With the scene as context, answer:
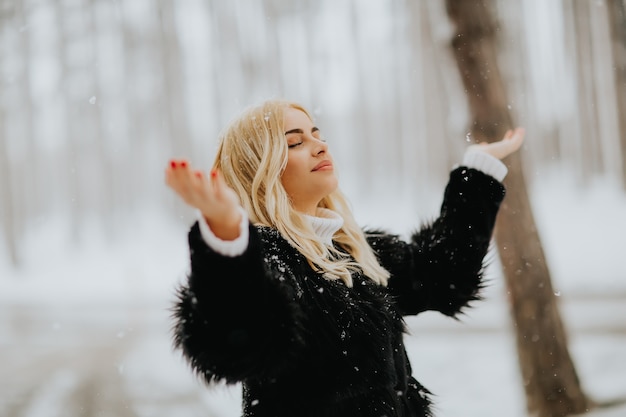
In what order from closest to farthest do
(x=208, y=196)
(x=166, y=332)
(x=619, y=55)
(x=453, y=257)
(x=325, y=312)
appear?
1. (x=208, y=196)
2. (x=325, y=312)
3. (x=453, y=257)
4. (x=166, y=332)
5. (x=619, y=55)

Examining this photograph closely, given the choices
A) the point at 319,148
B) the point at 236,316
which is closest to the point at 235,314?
the point at 236,316

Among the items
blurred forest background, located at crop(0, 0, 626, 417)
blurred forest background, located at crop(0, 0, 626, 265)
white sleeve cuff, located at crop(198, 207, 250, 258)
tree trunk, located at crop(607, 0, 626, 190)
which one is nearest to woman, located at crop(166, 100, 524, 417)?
white sleeve cuff, located at crop(198, 207, 250, 258)

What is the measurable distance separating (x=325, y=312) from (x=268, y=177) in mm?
291

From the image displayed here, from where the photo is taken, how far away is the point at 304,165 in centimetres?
115

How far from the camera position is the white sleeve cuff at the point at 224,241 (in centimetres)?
85

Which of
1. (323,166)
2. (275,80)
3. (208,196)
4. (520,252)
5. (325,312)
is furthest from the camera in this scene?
(275,80)

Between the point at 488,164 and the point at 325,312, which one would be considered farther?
the point at 488,164

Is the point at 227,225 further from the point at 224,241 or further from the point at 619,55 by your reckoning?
the point at 619,55

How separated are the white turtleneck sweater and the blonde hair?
36 millimetres

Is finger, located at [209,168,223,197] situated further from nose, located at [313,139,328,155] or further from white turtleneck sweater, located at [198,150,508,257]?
nose, located at [313,139,328,155]

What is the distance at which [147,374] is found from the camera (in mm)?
4156

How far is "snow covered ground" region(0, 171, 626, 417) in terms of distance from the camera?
3338 mm

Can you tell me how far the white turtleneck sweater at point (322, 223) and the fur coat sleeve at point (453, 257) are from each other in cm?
2

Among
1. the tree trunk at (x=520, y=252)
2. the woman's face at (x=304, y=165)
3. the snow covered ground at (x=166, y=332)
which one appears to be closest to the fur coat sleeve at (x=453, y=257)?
the snow covered ground at (x=166, y=332)
